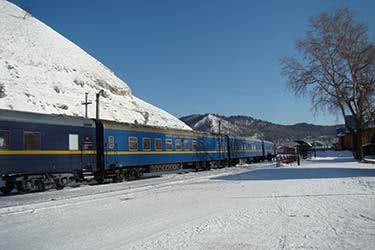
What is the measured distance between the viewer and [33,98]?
6781 cm

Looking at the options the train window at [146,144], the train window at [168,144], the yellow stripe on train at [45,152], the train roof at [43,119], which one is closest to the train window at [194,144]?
the train window at [168,144]

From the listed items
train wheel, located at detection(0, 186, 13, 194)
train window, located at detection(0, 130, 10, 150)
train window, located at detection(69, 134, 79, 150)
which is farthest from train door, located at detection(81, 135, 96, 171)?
train window, located at detection(0, 130, 10, 150)

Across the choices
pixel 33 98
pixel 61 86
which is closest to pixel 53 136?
pixel 33 98

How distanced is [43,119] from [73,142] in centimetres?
223

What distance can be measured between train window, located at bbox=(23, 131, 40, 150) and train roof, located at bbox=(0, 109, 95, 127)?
23.4 inches

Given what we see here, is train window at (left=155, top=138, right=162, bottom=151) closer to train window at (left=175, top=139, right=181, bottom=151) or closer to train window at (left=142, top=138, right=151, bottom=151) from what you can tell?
train window at (left=142, top=138, right=151, bottom=151)

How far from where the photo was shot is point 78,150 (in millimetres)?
20953

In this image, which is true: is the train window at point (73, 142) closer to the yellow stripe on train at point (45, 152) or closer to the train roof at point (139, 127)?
the yellow stripe on train at point (45, 152)

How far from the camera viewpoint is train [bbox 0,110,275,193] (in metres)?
17.5

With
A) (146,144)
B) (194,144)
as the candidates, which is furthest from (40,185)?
(194,144)

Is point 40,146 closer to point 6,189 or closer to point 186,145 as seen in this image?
point 6,189

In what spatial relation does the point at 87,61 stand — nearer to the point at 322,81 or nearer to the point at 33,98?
the point at 33,98

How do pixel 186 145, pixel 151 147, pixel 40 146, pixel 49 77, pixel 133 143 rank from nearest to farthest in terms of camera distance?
pixel 40 146 < pixel 133 143 < pixel 151 147 < pixel 186 145 < pixel 49 77

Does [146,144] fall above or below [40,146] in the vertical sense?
above
